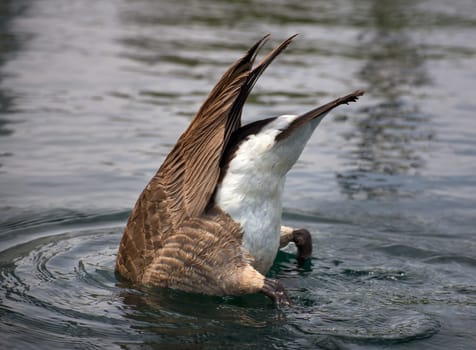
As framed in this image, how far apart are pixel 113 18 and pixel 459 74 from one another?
346 inches

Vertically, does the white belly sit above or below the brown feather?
below

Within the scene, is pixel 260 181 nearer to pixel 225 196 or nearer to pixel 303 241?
pixel 225 196

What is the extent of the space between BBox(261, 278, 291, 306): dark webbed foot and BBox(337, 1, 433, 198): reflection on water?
3.44 meters

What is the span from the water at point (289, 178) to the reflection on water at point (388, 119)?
0.04 m

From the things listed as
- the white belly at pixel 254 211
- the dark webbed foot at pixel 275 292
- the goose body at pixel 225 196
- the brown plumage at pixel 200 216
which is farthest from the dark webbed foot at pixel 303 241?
the dark webbed foot at pixel 275 292

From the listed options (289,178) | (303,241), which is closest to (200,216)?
(303,241)

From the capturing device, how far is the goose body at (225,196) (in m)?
5.72

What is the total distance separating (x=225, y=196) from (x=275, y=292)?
0.79 metres

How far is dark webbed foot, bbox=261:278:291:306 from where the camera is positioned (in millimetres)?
5566

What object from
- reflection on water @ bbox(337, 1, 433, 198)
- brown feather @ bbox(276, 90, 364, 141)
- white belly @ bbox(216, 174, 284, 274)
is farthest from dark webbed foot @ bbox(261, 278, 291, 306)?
reflection on water @ bbox(337, 1, 433, 198)

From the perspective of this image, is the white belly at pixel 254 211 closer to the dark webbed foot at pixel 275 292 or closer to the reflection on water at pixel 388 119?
the dark webbed foot at pixel 275 292

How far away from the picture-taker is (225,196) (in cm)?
586

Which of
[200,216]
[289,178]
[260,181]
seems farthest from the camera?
[289,178]

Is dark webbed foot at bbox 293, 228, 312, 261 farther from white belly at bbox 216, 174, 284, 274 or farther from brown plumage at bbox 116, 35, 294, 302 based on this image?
brown plumage at bbox 116, 35, 294, 302
